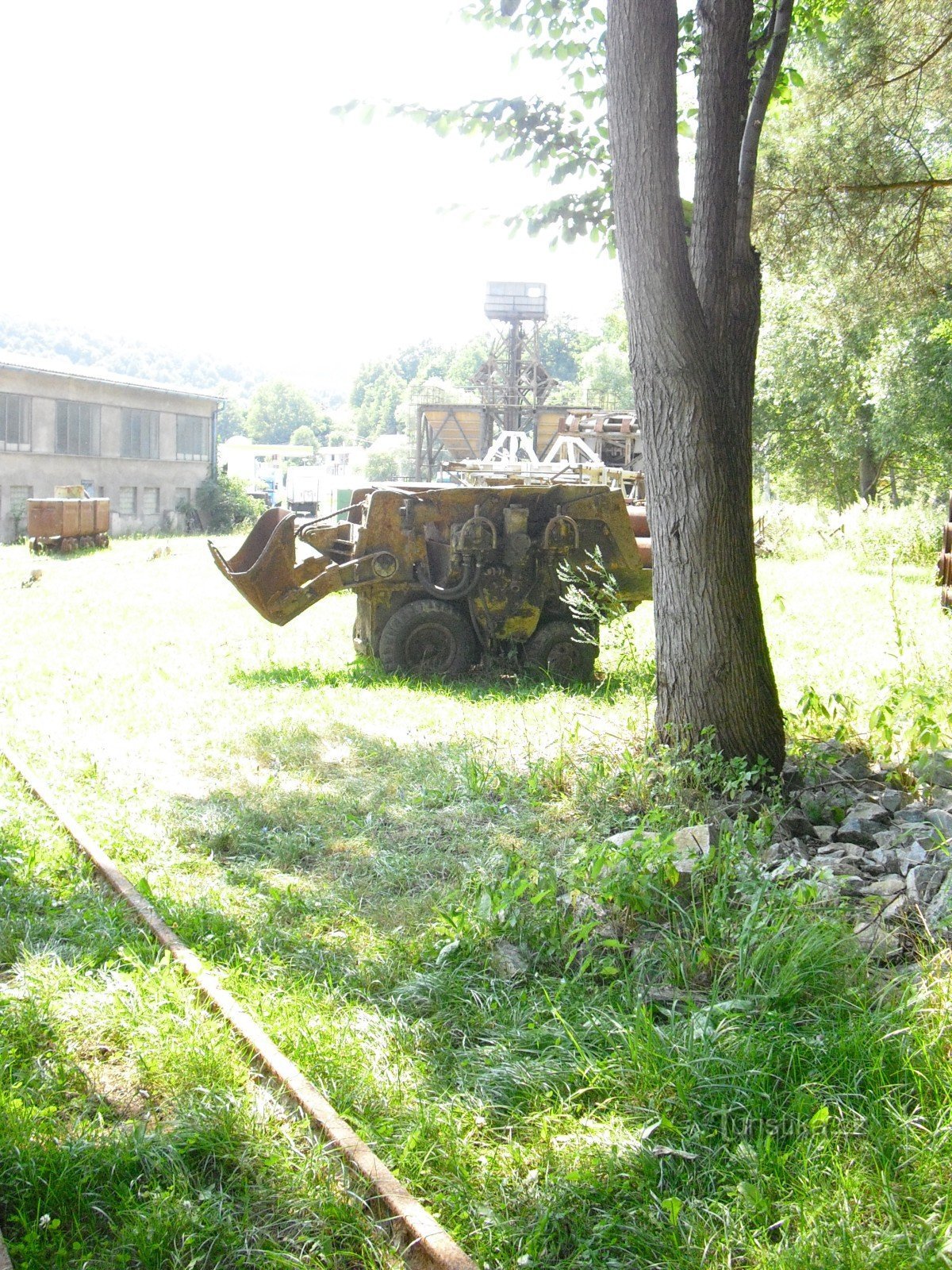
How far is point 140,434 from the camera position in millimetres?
41312

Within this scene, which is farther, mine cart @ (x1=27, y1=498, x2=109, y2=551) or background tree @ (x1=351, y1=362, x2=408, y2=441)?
background tree @ (x1=351, y1=362, x2=408, y2=441)

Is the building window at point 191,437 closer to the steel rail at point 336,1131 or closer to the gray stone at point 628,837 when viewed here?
the steel rail at point 336,1131

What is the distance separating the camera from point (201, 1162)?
10.1 feet

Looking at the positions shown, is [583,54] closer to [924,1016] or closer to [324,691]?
[324,691]

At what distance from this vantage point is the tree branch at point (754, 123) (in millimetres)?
6008

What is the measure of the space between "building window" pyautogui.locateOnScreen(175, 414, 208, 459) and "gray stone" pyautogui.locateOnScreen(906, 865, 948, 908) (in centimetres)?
4153

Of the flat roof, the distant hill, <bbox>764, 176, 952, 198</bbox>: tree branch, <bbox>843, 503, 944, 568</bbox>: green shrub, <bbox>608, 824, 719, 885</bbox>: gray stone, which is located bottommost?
<bbox>608, 824, 719, 885</bbox>: gray stone

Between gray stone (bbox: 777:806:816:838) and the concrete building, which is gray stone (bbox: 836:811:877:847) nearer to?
gray stone (bbox: 777:806:816:838)

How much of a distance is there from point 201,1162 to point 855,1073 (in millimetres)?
1815

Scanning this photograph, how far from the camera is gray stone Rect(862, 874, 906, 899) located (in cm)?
452

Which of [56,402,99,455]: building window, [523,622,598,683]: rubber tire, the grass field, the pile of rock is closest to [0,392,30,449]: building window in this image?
[56,402,99,455]: building window

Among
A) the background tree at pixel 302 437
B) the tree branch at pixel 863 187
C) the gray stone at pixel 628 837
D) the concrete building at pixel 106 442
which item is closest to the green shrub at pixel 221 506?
the concrete building at pixel 106 442

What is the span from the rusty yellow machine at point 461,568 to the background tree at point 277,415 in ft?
553

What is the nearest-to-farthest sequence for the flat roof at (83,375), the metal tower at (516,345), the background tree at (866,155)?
the background tree at (866,155), the flat roof at (83,375), the metal tower at (516,345)
